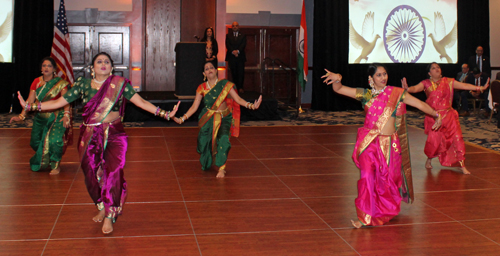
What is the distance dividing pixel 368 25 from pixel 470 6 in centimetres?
265

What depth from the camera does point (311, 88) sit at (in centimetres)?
1258

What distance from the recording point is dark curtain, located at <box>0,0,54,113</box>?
10528 mm

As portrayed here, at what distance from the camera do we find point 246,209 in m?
4.19

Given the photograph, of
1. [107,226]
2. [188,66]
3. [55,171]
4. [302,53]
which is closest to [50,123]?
[55,171]

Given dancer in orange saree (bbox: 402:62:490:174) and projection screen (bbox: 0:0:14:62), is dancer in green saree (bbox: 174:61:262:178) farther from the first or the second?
projection screen (bbox: 0:0:14:62)

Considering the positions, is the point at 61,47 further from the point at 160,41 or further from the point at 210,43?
the point at 210,43

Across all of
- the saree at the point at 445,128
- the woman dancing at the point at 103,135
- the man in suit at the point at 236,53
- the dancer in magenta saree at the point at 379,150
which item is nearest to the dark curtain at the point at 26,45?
the man in suit at the point at 236,53

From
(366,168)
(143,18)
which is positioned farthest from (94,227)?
(143,18)

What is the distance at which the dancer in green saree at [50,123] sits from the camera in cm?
536

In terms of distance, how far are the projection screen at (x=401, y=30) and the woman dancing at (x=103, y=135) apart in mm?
9411

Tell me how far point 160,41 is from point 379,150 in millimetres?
8560

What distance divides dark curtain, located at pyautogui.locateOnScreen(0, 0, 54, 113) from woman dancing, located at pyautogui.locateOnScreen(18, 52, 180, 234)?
761 cm

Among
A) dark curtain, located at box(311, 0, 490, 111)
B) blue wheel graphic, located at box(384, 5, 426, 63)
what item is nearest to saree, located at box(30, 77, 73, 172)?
dark curtain, located at box(311, 0, 490, 111)

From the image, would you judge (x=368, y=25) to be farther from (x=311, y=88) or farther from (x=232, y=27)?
(x=232, y=27)
